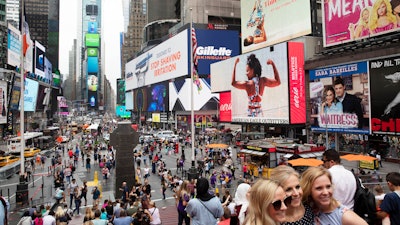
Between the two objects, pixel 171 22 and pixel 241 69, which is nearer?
pixel 241 69

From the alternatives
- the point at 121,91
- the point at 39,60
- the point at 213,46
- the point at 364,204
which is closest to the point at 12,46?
the point at 39,60

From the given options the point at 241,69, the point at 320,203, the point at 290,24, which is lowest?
the point at 320,203

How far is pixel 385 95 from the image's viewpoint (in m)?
28.1

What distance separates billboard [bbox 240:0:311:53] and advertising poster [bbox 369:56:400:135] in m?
12.7

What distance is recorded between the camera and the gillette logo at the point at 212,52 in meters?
72.9

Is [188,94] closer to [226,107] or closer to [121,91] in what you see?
[226,107]

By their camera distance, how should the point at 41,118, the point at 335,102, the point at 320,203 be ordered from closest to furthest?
the point at 320,203 → the point at 335,102 → the point at 41,118

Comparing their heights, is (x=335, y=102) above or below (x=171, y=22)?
below

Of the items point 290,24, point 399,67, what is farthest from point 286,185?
point 290,24

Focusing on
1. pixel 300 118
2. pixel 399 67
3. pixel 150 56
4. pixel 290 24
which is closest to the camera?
pixel 399 67

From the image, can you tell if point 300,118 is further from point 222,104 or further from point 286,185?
point 286,185

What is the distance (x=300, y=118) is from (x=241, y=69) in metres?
13.6

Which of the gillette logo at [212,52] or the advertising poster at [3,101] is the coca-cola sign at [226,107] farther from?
the advertising poster at [3,101]

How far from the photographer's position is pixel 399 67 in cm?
2694
